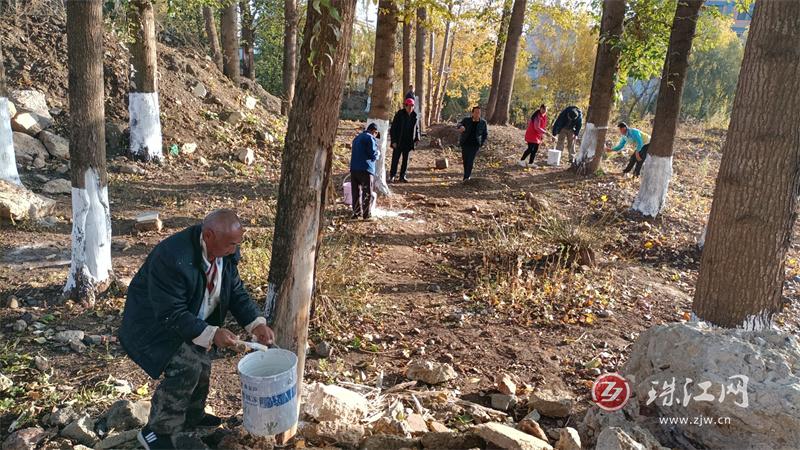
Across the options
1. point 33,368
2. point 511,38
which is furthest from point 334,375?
point 511,38

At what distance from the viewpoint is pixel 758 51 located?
3.82m

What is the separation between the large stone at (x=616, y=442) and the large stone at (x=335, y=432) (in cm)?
139

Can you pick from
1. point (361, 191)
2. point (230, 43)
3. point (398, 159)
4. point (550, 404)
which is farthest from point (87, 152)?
point (230, 43)

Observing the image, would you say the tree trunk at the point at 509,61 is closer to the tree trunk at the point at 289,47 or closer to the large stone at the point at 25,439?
the tree trunk at the point at 289,47

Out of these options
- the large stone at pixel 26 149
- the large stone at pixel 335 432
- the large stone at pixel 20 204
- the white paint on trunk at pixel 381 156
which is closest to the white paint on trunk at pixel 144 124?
the large stone at pixel 26 149

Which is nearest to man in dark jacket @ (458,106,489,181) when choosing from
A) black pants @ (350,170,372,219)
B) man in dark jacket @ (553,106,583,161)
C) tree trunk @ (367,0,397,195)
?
tree trunk @ (367,0,397,195)

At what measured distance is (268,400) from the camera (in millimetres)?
2660

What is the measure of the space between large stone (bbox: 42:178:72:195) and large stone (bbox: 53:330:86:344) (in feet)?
13.7

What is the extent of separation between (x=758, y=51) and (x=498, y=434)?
333cm

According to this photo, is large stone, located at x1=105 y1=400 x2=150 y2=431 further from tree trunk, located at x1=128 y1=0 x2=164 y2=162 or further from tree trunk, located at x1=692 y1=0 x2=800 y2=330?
tree trunk, located at x1=128 y1=0 x2=164 y2=162

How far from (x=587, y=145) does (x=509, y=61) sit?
5.68 m

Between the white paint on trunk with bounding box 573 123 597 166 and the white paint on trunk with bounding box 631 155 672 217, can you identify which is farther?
the white paint on trunk with bounding box 573 123 597 166

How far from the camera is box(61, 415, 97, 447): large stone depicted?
3.13m

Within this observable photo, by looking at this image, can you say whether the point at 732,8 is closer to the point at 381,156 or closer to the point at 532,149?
the point at 532,149
